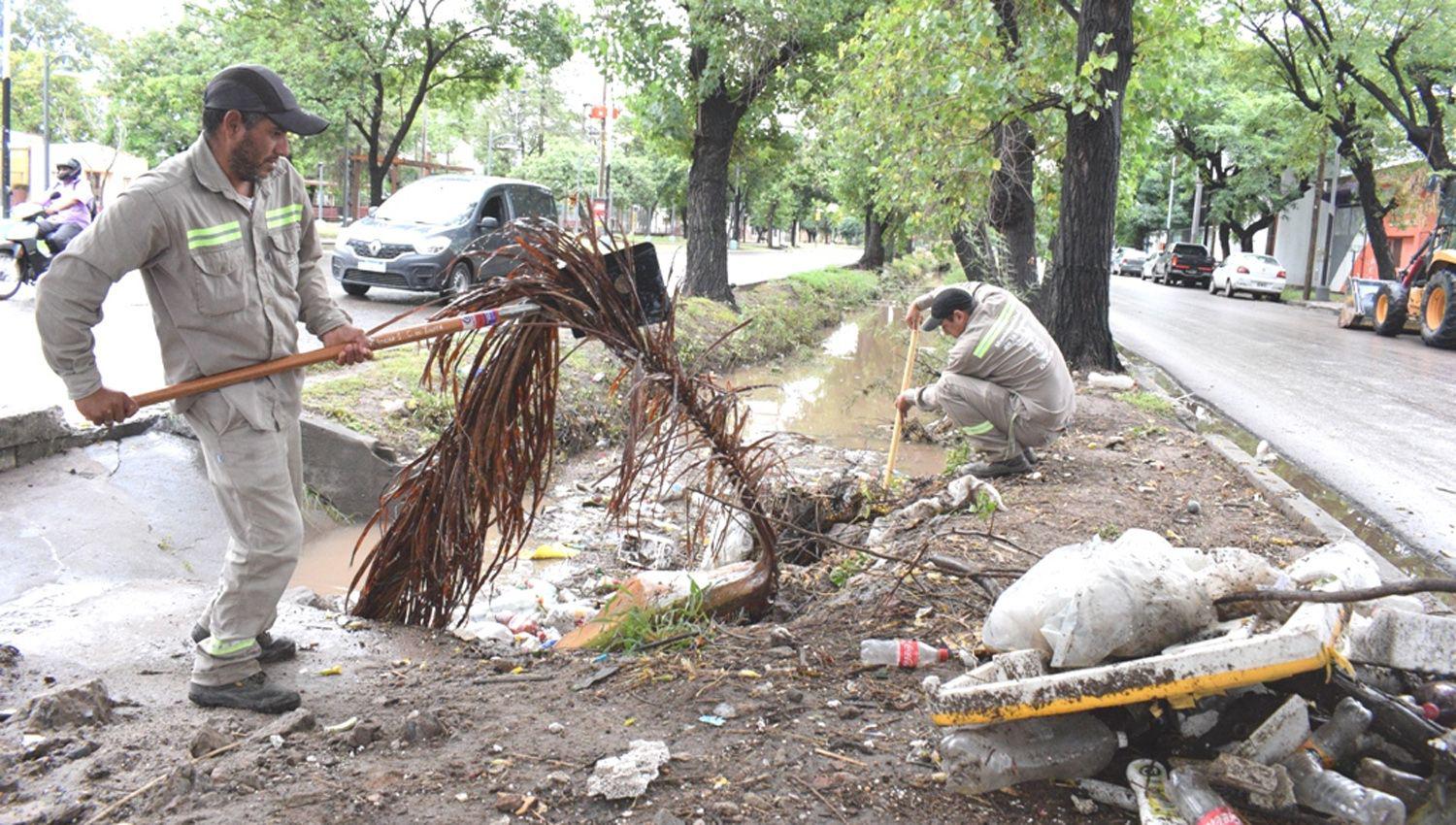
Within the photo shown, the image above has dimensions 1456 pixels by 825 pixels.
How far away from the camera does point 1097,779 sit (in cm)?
254

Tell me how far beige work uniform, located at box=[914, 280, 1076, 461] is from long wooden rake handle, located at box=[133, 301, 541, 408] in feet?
11.7

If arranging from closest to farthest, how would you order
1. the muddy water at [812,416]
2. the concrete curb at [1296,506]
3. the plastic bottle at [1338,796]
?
1. the plastic bottle at [1338,796]
2. the concrete curb at [1296,506]
3. the muddy water at [812,416]

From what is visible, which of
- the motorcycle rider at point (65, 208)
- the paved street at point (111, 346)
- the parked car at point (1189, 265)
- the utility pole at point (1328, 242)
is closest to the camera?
the paved street at point (111, 346)

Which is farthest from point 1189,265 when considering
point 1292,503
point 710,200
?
point 1292,503

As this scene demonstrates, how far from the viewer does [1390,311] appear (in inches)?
649

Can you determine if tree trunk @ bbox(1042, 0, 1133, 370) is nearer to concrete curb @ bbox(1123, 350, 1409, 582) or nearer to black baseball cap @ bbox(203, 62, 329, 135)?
concrete curb @ bbox(1123, 350, 1409, 582)

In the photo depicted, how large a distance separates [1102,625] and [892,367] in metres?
11.0

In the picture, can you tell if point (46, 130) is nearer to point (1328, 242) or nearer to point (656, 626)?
point (656, 626)

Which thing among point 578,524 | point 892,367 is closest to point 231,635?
point 578,524

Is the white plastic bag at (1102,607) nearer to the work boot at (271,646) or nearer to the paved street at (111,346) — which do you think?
the paved street at (111,346)

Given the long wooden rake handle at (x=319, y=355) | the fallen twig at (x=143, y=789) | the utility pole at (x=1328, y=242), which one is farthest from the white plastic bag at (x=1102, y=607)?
the utility pole at (x=1328, y=242)

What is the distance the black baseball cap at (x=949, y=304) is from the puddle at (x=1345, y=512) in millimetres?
2328

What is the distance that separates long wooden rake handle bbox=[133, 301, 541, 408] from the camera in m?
3.16

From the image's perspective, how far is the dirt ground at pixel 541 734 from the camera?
2463mm
